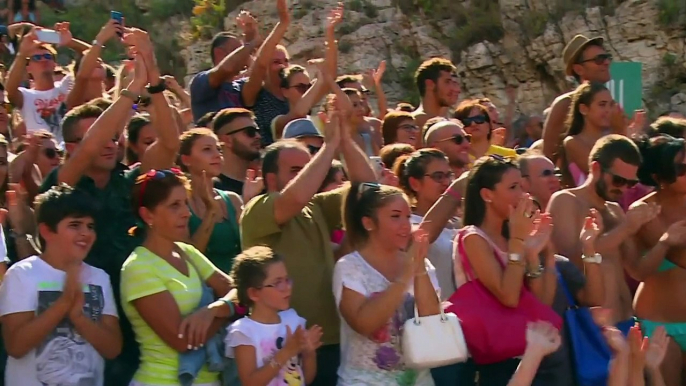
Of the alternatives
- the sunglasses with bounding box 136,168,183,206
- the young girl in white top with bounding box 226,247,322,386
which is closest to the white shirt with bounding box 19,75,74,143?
the sunglasses with bounding box 136,168,183,206

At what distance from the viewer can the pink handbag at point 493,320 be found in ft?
16.4

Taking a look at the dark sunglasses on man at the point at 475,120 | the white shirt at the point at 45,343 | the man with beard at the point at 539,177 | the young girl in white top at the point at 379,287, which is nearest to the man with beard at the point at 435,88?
the dark sunglasses on man at the point at 475,120

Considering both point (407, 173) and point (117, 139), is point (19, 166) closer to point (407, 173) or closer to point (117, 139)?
point (117, 139)

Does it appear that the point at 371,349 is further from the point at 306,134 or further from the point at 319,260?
the point at 306,134

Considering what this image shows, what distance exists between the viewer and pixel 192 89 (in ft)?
26.9

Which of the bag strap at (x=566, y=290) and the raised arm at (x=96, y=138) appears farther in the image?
the bag strap at (x=566, y=290)

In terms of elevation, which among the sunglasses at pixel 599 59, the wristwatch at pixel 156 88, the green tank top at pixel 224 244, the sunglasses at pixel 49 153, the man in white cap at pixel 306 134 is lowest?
the green tank top at pixel 224 244

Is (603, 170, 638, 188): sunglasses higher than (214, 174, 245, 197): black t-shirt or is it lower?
higher

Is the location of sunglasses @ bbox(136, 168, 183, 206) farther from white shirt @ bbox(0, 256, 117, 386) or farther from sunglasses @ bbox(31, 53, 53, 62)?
sunglasses @ bbox(31, 53, 53, 62)

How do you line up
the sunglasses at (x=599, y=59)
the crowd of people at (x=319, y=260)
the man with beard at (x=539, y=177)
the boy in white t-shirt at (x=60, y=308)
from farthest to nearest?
the sunglasses at (x=599, y=59)
the man with beard at (x=539, y=177)
the crowd of people at (x=319, y=260)
the boy in white t-shirt at (x=60, y=308)

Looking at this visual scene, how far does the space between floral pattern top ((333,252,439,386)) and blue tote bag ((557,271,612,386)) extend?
32.8 inches

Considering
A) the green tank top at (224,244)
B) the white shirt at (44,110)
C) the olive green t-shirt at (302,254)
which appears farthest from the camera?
the white shirt at (44,110)

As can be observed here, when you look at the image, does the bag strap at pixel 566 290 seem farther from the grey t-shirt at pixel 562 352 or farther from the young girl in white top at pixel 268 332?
the young girl in white top at pixel 268 332

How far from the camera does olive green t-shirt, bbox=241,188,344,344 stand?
16.9 feet
